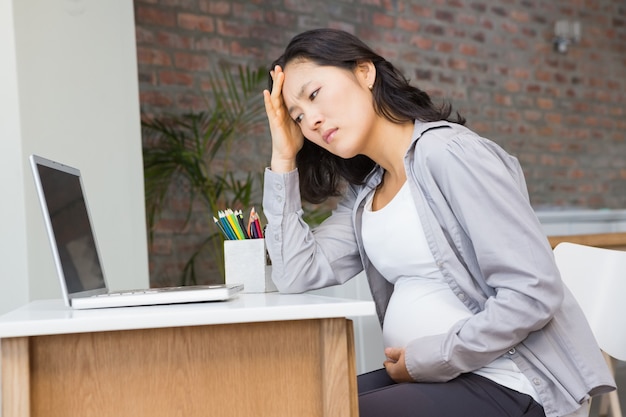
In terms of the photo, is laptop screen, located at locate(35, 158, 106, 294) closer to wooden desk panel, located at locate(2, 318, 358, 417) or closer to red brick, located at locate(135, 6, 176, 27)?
wooden desk panel, located at locate(2, 318, 358, 417)

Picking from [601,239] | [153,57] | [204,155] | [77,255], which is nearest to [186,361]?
[77,255]

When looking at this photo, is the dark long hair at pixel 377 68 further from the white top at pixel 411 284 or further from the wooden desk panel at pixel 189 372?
the wooden desk panel at pixel 189 372

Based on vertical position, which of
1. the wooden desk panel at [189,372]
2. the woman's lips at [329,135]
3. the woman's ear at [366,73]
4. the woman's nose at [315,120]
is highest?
the woman's ear at [366,73]

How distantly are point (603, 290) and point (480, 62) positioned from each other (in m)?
4.63

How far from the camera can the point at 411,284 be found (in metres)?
1.67

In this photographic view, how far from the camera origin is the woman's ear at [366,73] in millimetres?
1827

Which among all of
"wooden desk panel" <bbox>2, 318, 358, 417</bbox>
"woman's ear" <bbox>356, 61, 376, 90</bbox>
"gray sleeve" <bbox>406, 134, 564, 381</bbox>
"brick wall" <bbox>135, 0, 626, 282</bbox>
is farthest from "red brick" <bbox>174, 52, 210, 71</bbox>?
"wooden desk panel" <bbox>2, 318, 358, 417</bbox>

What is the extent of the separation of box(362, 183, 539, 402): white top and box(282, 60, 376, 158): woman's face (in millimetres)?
172

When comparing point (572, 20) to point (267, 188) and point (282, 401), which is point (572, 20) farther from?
point (282, 401)

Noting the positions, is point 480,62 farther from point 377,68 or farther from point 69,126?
point 377,68

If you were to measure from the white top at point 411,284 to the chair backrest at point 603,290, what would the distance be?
28.7 inches

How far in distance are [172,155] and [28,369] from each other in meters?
3.39

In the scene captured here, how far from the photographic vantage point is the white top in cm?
155

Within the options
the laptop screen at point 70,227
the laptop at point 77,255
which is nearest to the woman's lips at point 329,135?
the laptop at point 77,255
